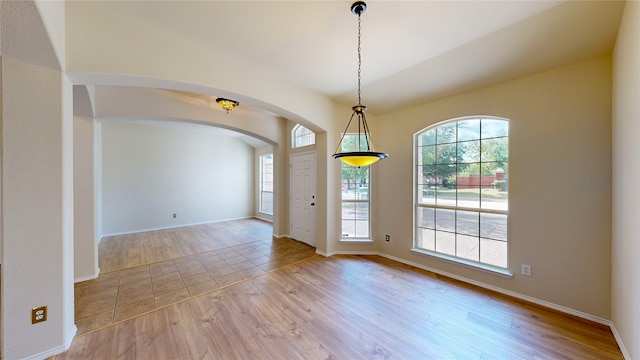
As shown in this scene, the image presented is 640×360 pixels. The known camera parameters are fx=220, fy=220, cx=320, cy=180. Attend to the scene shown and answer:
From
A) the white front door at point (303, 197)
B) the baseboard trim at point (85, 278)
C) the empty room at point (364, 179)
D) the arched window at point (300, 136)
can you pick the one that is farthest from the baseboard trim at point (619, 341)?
the baseboard trim at point (85, 278)

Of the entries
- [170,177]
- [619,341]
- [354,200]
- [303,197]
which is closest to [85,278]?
[303,197]

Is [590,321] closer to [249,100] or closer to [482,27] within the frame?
[482,27]

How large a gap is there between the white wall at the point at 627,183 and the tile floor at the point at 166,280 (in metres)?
3.61

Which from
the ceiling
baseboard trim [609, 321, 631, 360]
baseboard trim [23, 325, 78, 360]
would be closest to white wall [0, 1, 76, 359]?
baseboard trim [23, 325, 78, 360]

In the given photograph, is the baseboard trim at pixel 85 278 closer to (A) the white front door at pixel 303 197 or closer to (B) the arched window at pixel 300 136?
(A) the white front door at pixel 303 197

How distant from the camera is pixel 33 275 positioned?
5.67 feet

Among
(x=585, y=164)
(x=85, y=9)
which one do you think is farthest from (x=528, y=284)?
(x=85, y=9)

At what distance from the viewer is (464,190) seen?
321 cm

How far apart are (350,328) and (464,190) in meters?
2.47

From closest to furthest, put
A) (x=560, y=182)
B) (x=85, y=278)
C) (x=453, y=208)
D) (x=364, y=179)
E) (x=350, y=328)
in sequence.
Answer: (x=350, y=328) < (x=560, y=182) < (x=85, y=278) < (x=453, y=208) < (x=364, y=179)

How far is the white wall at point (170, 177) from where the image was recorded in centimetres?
562

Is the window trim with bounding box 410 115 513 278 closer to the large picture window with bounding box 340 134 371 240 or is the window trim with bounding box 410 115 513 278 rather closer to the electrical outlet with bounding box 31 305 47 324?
the large picture window with bounding box 340 134 371 240

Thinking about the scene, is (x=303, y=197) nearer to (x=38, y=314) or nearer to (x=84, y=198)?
(x=84, y=198)

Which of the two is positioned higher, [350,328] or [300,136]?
[300,136]
